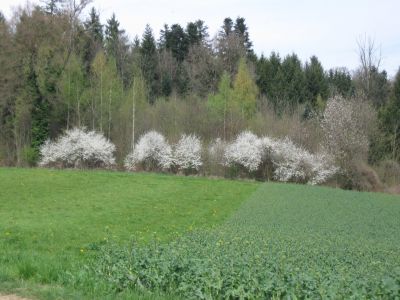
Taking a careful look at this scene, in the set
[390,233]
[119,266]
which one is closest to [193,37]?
[390,233]

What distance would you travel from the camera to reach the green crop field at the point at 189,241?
7.27 meters

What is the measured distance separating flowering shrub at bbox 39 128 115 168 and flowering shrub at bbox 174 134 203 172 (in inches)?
253

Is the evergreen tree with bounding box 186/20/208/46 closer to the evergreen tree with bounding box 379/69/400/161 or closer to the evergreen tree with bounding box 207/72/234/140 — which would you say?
the evergreen tree with bounding box 207/72/234/140

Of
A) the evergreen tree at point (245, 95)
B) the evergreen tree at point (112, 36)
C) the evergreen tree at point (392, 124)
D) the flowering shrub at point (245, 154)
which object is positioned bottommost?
the flowering shrub at point (245, 154)

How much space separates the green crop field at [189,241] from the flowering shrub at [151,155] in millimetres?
9774

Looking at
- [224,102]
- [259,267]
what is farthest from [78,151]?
[259,267]

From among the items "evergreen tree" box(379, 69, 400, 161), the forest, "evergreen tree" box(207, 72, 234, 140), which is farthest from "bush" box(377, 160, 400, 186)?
"evergreen tree" box(207, 72, 234, 140)

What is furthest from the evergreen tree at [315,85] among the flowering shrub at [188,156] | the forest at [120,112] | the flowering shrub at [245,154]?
the flowering shrub at [188,156]

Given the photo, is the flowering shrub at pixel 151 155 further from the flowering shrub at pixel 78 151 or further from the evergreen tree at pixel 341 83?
the evergreen tree at pixel 341 83

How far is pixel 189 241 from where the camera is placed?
12609mm

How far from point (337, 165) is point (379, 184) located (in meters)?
3.71

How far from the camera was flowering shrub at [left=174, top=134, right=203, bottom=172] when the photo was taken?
140ft

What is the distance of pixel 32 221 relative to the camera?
1655 centimetres

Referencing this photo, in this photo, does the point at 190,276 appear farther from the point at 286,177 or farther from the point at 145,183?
the point at 286,177
